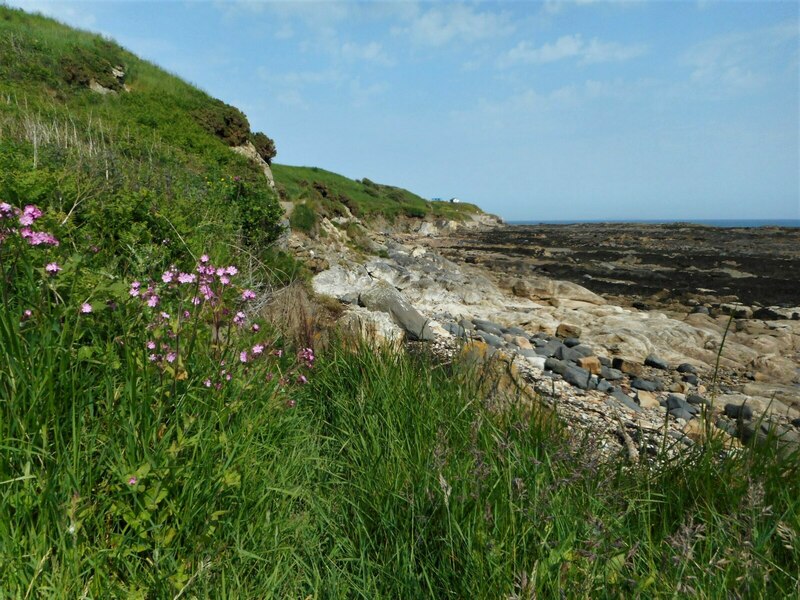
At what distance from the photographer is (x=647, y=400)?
6.94 m

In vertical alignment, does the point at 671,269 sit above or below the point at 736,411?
above

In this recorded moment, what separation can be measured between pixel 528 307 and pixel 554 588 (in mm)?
13173

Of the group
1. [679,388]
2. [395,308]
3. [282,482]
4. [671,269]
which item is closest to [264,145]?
[395,308]

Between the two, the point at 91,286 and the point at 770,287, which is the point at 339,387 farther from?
the point at 770,287

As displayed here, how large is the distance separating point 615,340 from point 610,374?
2.51 metres

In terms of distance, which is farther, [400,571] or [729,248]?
[729,248]

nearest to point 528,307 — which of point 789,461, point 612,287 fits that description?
point 612,287

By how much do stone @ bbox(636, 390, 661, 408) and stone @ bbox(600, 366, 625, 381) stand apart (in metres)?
0.75

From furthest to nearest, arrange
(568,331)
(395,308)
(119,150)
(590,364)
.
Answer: (568,331), (395,308), (590,364), (119,150)

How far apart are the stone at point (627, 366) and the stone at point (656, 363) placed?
1.89 ft

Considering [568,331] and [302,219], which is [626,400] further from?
[302,219]

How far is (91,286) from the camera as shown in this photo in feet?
7.23

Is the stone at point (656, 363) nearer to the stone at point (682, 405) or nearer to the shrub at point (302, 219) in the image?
the stone at point (682, 405)

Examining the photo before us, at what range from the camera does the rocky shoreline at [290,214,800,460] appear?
16.3ft
